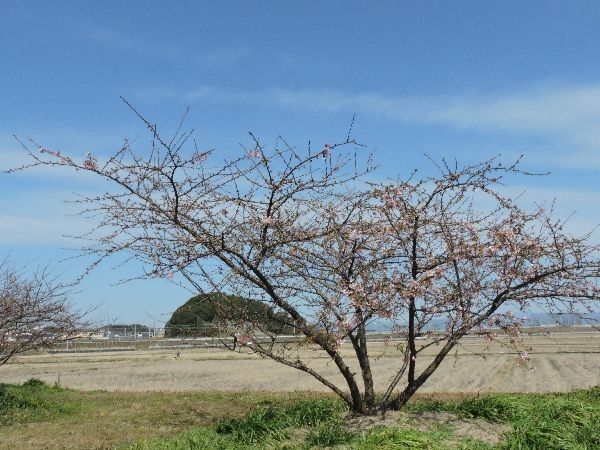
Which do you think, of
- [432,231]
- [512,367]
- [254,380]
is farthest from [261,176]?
[512,367]

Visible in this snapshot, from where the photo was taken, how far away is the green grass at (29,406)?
1323 centimetres

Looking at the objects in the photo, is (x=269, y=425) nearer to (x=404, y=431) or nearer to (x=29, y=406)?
(x=404, y=431)

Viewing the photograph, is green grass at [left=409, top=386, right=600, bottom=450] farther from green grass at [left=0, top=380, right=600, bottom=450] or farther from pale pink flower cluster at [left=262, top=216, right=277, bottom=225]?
pale pink flower cluster at [left=262, top=216, right=277, bottom=225]

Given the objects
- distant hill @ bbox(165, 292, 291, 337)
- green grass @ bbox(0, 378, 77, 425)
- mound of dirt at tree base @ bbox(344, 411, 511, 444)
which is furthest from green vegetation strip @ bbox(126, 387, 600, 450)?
green grass @ bbox(0, 378, 77, 425)

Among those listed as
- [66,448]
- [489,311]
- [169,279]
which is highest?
[169,279]

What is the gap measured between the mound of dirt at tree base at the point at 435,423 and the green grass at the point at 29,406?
24.7 feet

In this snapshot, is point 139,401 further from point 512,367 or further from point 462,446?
point 512,367

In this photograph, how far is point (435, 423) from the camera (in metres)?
8.28

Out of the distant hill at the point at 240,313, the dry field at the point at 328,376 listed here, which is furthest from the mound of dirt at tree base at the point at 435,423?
the dry field at the point at 328,376

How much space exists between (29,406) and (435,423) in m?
9.99

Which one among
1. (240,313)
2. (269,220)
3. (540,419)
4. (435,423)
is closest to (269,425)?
(240,313)

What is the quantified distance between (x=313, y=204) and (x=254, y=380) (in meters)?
17.6

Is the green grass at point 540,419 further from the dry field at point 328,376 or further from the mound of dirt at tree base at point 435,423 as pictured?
the dry field at point 328,376

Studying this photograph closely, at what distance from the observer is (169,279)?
9531mm
